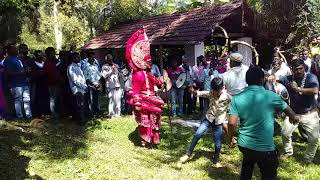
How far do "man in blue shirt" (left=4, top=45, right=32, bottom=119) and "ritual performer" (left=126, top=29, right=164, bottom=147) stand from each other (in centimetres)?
303

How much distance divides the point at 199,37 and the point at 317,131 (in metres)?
8.67

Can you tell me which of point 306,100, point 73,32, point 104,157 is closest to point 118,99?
point 104,157

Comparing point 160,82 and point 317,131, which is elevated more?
point 160,82

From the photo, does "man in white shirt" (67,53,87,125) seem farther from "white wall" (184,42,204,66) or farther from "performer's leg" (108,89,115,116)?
"white wall" (184,42,204,66)

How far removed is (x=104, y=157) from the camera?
25.7 ft

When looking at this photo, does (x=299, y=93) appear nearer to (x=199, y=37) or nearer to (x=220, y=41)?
(x=199, y=37)

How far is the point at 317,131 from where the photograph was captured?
7.40 m

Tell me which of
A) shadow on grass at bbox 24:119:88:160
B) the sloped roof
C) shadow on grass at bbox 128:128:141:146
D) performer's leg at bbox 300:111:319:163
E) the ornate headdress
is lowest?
shadow on grass at bbox 128:128:141:146

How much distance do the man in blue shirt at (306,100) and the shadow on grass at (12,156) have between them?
14.5 feet

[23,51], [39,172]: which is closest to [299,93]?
[39,172]

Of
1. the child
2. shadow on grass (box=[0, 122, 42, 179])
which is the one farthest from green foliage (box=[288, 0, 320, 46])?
shadow on grass (box=[0, 122, 42, 179])

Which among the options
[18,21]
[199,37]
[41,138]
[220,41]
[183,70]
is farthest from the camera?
[18,21]

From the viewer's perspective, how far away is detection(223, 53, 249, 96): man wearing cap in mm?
7605

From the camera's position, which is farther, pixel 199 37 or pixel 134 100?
pixel 199 37
